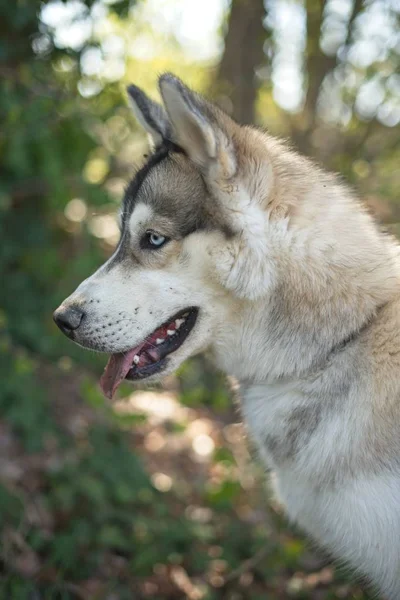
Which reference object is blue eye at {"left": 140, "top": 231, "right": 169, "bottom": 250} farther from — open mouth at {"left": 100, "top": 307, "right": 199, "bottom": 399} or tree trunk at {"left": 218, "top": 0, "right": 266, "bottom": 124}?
tree trunk at {"left": 218, "top": 0, "right": 266, "bottom": 124}

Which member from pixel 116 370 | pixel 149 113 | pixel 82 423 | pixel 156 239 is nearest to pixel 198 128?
pixel 156 239

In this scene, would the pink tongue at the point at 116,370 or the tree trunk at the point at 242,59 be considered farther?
the tree trunk at the point at 242,59

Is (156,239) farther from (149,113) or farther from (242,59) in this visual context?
(242,59)

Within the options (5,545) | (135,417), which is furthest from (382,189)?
(5,545)

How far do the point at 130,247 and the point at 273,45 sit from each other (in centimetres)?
343

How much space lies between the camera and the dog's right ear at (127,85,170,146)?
2834 millimetres

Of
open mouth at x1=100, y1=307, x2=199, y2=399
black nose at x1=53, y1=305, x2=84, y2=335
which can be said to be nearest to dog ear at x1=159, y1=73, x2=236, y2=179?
open mouth at x1=100, y1=307, x2=199, y2=399

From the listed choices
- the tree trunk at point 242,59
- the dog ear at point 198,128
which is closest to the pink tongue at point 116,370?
the dog ear at point 198,128

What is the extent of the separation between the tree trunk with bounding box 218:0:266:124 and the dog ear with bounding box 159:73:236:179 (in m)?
2.98

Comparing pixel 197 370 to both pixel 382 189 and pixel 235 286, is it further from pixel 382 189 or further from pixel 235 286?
pixel 235 286

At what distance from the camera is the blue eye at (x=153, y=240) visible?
2492mm

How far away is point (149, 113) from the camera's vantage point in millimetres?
2848

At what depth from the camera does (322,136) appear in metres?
5.71

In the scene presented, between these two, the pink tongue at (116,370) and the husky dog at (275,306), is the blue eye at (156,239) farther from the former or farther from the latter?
the pink tongue at (116,370)
